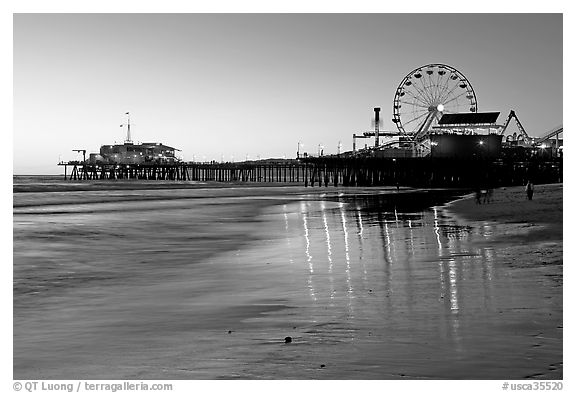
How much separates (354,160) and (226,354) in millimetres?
78653

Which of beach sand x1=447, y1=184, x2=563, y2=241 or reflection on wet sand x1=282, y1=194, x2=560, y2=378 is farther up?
beach sand x1=447, y1=184, x2=563, y2=241

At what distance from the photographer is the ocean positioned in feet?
19.4

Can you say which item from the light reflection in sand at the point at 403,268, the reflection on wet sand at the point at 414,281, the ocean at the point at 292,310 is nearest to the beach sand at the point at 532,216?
the ocean at the point at 292,310

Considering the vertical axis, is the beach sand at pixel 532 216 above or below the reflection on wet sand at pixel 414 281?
above

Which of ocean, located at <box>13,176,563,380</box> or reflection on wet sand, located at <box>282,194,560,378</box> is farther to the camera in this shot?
reflection on wet sand, located at <box>282,194,560,378</box>

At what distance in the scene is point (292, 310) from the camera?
8383 millimetres

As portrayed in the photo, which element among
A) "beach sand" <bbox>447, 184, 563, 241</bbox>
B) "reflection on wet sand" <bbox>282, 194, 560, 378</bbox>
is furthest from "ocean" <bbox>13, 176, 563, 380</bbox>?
"beach sand" <bbox>447, 184, 563, 241</bbox>

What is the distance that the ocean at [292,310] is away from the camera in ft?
19.4

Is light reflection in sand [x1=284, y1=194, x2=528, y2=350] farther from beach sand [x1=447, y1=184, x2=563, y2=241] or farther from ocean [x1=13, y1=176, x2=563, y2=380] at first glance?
beach sand [x1=447, y1=184, x2=563, y2=241]

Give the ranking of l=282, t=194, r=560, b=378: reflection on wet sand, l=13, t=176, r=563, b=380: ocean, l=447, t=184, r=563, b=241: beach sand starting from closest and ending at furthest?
l=13, t=176, r=563, b=380: ocean
l=282, t=194, r=560, b=378: reflection on wet sand
l=447, t=184, r=563, b=241: beach sand

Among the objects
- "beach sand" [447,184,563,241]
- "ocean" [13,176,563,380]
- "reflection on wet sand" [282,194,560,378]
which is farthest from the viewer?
"beach sand" [447,184,563,241]

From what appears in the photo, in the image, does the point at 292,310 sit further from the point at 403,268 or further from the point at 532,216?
the point at 532,216

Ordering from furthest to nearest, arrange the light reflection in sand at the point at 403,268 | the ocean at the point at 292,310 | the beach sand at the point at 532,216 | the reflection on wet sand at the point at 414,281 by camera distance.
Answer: the beach sand at the point at 532,216 < the light reflection in sand at the point at 403,268 < the reflection on wet sand at the point at 414,281 < the ocean at the point at 292,310

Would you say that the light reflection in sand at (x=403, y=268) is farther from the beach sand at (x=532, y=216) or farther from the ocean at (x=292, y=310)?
the beach sand at (x=532, y=216)
